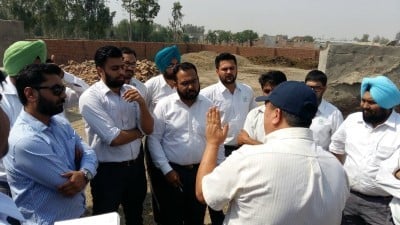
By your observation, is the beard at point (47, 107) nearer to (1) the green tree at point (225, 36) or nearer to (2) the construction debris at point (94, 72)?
(2) the construction debris at point (94, 72)

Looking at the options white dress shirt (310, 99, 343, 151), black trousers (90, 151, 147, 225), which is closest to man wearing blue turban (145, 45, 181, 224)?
black trousers (90, 151, 147, 225)

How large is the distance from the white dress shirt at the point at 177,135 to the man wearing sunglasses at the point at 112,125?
0.19m

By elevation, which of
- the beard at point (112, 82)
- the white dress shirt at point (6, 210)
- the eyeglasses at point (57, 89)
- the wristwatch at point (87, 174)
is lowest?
the wristwatch at point (87, 174)

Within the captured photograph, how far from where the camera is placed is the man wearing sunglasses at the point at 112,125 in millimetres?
3314

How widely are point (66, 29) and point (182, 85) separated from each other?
3273 centimetres

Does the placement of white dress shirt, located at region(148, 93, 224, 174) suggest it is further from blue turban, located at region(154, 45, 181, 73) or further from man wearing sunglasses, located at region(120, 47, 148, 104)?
blue turban, located at region(154, 45, 181, 73)

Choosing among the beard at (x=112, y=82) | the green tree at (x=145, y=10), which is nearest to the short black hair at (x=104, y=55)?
the beard at (x=112, y=82)

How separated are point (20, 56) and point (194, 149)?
1.69m

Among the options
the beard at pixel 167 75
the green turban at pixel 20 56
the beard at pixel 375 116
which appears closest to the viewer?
the beard at pixel 375 116

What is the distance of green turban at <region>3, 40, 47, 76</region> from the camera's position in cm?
317

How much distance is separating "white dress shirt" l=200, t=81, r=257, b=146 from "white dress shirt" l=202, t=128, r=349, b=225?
2391 millimetres

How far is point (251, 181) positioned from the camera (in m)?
1.75

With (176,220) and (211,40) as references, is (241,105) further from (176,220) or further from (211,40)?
(211,40)

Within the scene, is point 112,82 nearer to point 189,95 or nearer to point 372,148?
point 189,95
